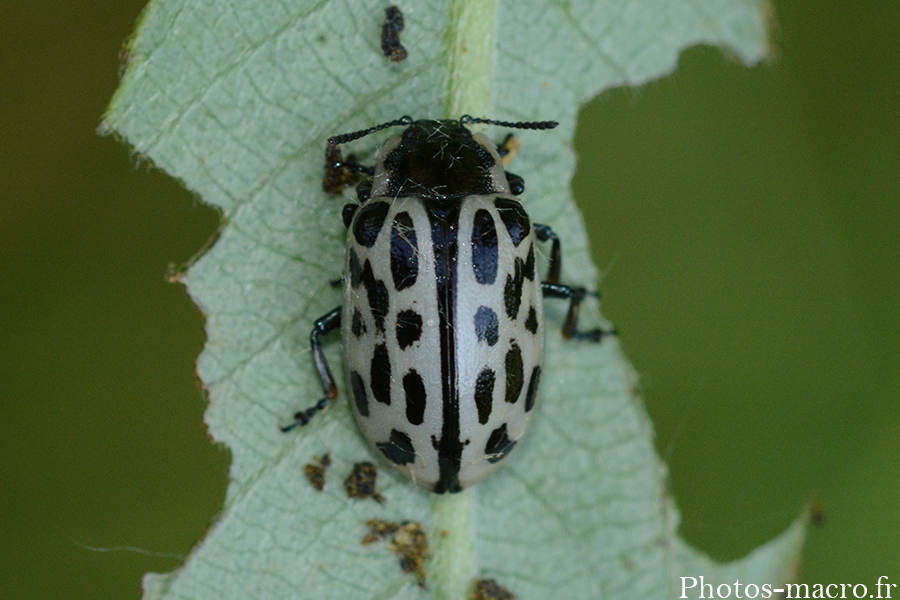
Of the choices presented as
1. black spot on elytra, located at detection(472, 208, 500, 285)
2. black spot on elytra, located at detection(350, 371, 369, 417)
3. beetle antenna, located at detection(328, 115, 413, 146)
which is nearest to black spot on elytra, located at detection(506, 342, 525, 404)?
black spot on elytra, located at detection(472, 208, 500, 285)

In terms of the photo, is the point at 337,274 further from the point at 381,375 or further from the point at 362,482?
the point at 362,482

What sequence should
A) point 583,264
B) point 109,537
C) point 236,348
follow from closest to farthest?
point 236,348 → point 583,264 → point 109,537

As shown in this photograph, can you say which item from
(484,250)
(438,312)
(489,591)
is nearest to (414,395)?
(438,312)

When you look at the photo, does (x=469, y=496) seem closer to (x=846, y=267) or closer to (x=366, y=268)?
(x=366, y=268)

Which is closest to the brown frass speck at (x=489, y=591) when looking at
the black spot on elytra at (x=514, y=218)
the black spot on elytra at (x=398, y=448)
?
the black spot on elytra at (x=398, y=448)

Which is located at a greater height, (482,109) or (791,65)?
(482,109)

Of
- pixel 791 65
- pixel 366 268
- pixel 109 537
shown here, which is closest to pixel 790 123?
pixel 791 65

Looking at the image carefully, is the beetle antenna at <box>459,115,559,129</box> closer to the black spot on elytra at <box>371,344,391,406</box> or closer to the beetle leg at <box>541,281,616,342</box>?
the beetle leg at <box>541,281,616,342</box>
